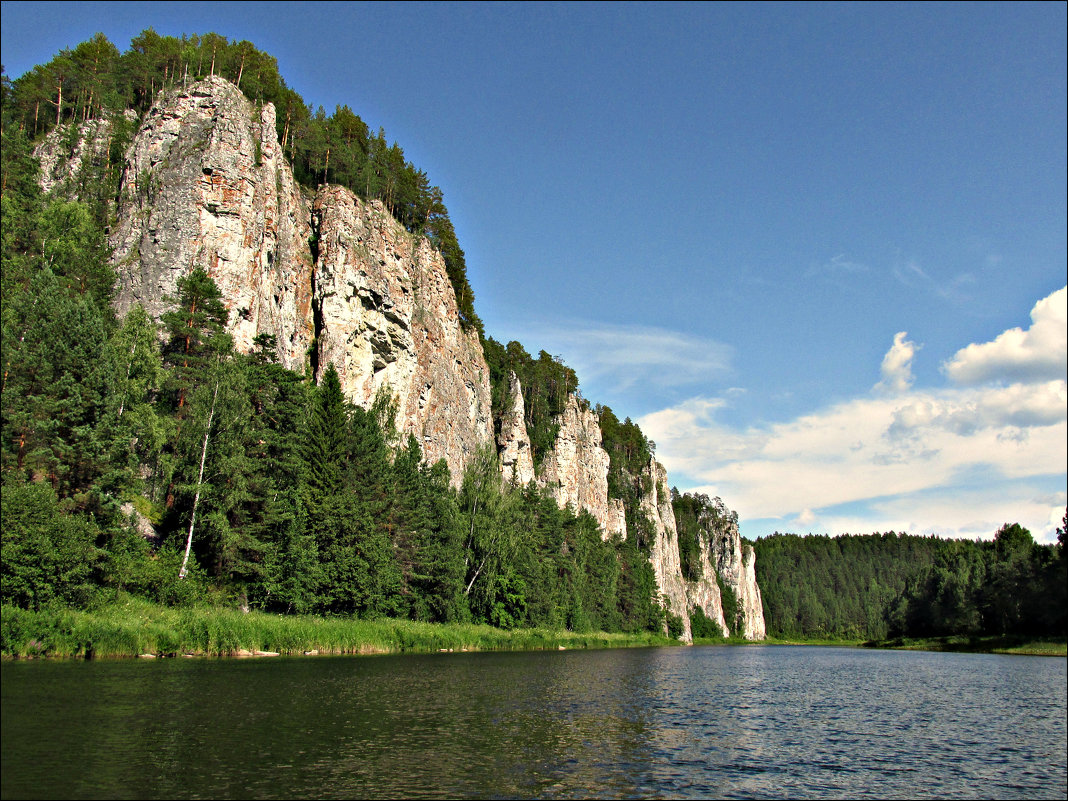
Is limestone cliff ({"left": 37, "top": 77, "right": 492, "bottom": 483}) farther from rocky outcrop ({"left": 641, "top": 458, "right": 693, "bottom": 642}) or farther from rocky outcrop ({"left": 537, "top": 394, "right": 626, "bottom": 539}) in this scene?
rocky outcrop ({"left": 641, "top": 458, "right": 693, "bottom": 642})

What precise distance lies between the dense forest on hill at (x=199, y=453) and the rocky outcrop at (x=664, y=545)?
52.8 m

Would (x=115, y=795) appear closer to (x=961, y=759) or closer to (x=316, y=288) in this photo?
(x=961, y=759)

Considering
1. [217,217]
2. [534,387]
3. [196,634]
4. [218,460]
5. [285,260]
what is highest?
[534,387]

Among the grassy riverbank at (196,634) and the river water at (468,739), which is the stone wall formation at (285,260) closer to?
the grassy riverbank at (196,634)

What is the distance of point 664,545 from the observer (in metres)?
160

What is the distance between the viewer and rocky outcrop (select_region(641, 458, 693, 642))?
488 ft

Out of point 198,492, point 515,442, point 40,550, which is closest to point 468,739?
point 40,550

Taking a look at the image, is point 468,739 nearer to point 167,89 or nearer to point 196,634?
point 196,634

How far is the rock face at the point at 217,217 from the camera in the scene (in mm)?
62562

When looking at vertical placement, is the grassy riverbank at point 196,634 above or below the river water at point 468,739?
above

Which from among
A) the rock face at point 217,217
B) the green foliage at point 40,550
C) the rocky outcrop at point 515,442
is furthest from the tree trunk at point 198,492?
the rocky outcrop at point 515,442

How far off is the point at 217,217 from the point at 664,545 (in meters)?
123

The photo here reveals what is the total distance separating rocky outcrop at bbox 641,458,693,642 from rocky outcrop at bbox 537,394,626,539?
35.4 ft

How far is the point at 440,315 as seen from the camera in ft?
312
